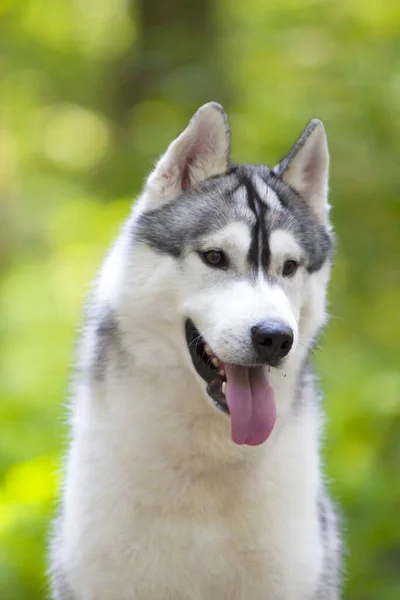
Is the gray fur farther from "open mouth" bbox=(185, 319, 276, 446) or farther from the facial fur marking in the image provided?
"open mouth" bbox=(185, 319, 276, 446)

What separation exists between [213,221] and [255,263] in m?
0.23

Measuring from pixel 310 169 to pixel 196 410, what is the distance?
41.1 inches

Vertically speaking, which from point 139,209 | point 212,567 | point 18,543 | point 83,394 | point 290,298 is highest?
point 139,209

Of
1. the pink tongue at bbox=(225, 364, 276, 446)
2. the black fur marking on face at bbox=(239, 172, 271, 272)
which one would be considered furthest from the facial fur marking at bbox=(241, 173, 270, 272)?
the pink tongue at bbox=(225, 364, 276, 446)

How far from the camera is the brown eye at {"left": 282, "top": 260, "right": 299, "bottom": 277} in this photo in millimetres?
3447

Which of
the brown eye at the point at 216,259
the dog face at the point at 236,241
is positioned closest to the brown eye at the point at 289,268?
the dog face at the point at 236,241

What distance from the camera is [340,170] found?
24.4 ft

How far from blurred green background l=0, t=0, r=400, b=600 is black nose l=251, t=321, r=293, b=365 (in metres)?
2.34

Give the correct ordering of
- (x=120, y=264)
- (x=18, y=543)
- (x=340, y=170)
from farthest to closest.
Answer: (x=340, y=170), (x=18, y=543), (x=120, y=264)

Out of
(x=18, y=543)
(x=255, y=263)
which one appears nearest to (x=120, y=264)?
(x=255, y=263)

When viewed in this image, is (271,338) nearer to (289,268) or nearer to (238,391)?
(238,391)

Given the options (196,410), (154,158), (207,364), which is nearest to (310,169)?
(207,364)

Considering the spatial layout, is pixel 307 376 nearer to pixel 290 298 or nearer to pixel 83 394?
pixel 290 298

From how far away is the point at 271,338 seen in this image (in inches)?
123
